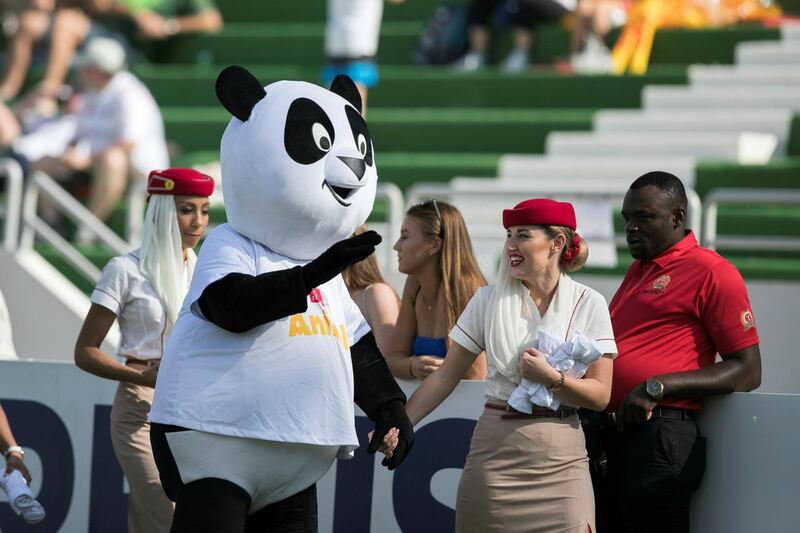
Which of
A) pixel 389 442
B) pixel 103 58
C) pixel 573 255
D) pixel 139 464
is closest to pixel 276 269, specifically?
pixel 389 442

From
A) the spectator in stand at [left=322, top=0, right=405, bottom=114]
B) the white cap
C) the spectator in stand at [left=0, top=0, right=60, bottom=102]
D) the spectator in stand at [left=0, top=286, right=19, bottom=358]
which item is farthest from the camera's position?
the spectator in stand at [left=0, top=0, right=60, bottom=102]

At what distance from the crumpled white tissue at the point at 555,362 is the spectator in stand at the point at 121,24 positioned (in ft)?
25.8

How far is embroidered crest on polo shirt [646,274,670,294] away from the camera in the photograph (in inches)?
178

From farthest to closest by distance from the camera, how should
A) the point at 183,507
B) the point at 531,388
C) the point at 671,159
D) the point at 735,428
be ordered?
the point at 671,159 → the point at 735,428 → the point at 531,388 → the point at 183,507

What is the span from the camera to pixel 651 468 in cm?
439

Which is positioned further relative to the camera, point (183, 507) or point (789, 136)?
point (789, 136)

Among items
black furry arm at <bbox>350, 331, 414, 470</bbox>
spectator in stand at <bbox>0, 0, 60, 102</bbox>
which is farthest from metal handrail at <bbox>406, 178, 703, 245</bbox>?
spectator in stand at <bbox>0, 0, 60, 102</bbox>

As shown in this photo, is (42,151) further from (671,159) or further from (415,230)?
(415,230)

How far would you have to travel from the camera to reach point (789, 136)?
30.6 ft

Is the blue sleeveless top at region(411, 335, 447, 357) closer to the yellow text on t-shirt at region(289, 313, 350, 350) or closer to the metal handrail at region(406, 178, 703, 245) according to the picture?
the yellow text on t-shirt at region(289, 313, 350, 350)

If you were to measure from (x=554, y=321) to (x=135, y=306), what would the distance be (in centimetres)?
160

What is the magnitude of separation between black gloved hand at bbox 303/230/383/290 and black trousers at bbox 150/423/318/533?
0.57 meters

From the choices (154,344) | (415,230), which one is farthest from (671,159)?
(154,344)

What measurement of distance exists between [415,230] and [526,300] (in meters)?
1.04
